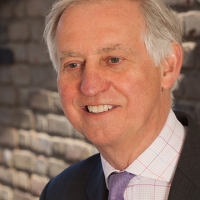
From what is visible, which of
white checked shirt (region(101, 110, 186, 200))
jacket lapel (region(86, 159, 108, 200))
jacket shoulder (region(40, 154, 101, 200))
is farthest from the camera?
jacket shoulder (region(40, 154, 101, 200))

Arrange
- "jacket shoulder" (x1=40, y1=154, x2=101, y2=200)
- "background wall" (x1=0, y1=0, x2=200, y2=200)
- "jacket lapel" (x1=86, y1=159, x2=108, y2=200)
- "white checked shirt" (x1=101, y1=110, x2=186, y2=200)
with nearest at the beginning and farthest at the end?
"white checked shirt" (x1=101, y1=110, x2=186, y2=200) < "jacket lapel" (x1=86, y1=159, x2=108, y2=200) < "jacket shoulder" (x1=40, y1=154, x2=101, y2=200) < "background wall" (x1=0, y1=0, x2=200, y2=200)

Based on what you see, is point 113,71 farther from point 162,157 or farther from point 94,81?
point 162,157

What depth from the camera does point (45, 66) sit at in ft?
10.1

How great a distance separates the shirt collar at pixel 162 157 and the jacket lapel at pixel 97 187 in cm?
15

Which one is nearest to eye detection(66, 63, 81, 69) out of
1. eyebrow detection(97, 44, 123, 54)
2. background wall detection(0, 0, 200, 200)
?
eyebrow detection(97, 44, 123, 54)

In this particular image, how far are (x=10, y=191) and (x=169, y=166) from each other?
2.11 meters

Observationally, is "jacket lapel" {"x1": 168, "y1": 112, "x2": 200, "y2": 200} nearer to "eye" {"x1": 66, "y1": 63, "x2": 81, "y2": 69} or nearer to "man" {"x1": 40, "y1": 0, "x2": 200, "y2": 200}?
"man" {"x1": 40, "y1": 0, "x2": 200, "y2": 200}

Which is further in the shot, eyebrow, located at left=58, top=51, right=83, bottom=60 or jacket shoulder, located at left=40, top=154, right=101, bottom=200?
jacket shoulder, located at left=40, top=154, right=101, bottom=200

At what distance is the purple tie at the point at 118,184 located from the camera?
5.43 ft

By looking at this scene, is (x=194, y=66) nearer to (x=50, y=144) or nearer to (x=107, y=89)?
(x=107, y=89)

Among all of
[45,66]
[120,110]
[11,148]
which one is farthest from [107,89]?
[11,148]

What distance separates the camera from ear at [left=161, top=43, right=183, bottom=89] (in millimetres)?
1673

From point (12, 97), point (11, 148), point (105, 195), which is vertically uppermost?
point (105, 195)

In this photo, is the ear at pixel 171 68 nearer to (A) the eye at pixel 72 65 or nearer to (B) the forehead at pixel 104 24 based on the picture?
(B) the forehead at pixel 104 24
